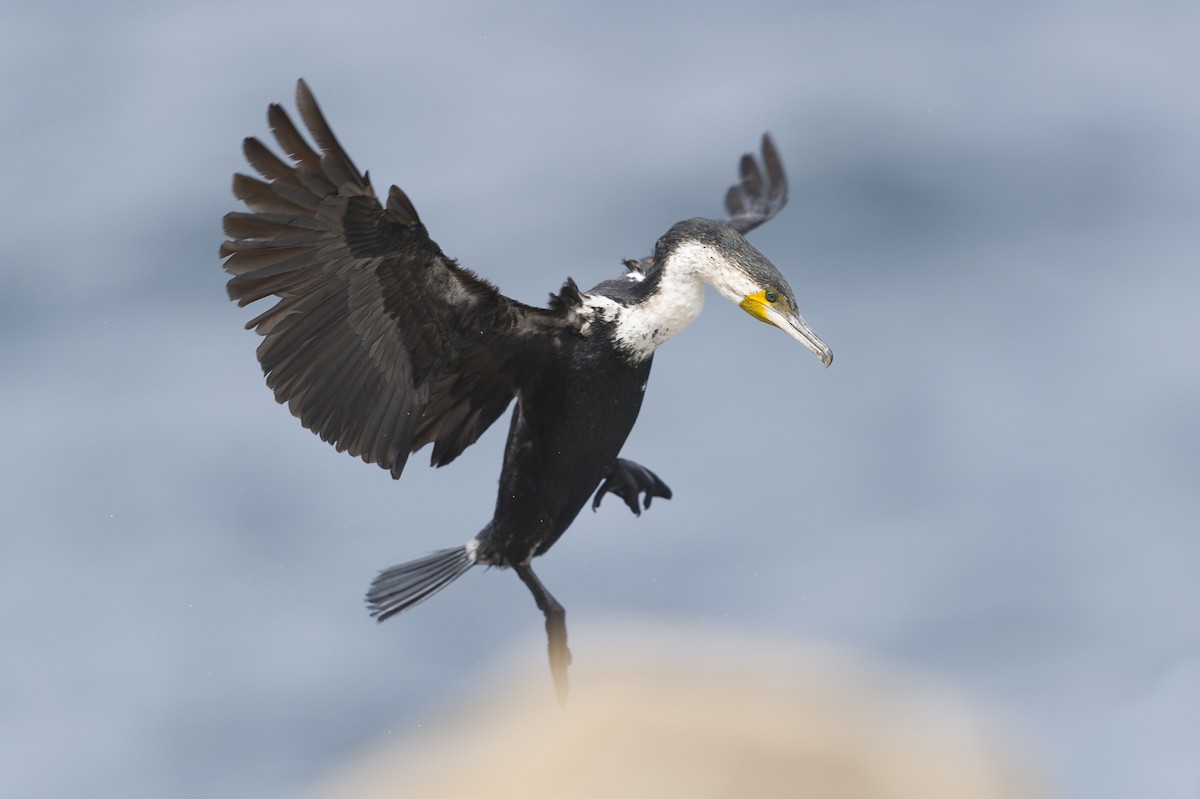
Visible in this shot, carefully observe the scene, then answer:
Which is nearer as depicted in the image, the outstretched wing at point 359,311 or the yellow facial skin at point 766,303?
the outstretched wing at point 359,311

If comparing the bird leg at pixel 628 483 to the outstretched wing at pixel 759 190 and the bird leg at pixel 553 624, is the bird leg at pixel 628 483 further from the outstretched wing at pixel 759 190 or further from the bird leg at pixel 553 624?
the outstretched wing at pixel 759 190

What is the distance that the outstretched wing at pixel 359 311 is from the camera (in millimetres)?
9000

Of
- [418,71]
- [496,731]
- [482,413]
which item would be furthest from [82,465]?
[496,731]

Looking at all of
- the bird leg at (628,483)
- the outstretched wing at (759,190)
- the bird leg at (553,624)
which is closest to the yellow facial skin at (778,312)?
the bird leg at (628,483)

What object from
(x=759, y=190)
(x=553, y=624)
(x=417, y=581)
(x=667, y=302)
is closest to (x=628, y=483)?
(x=553, y=624)

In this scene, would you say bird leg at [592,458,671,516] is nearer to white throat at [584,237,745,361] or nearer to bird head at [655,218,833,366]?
white throat at [584,237,745,361]

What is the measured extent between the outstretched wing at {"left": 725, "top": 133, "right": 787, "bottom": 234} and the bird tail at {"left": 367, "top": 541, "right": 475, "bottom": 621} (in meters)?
3.67

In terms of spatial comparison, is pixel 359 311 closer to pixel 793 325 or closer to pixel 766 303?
pixel 766 303

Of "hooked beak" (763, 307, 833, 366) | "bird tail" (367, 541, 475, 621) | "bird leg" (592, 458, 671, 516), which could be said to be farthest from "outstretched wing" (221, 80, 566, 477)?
"bird leg" (592, 458, 671, 516)

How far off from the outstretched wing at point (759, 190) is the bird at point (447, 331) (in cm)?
307

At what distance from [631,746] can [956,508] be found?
61.7 feet

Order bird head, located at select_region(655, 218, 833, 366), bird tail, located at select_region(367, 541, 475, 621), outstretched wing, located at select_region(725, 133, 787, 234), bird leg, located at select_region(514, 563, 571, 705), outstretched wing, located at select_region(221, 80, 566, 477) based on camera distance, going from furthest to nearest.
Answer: outstretched wing, located at select_region(725, 133, 787, 234) → bird tail, located at select_region(367, 541, 475, 621) → bird leg, located at select_region(514, 563, 571, 705) → bird head, located at select_region(655, 218, 833, 366) → outstretched wing, located at select_region(221, 80, 566, 477)

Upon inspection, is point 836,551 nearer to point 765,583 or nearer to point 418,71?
point 765,583

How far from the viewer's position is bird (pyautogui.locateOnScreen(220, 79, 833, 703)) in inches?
358
